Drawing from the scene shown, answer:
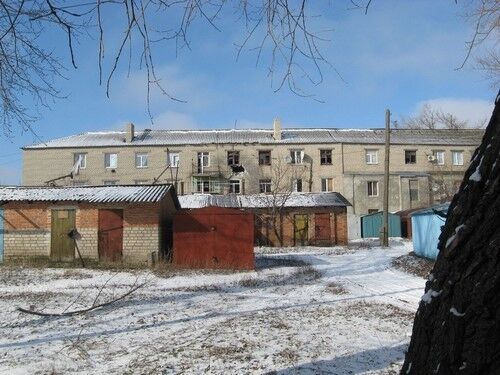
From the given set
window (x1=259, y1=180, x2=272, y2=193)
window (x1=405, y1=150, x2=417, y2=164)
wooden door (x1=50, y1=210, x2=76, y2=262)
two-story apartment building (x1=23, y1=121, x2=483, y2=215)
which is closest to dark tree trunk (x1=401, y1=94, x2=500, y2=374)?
wooden door (x1=50, y1=210, x2=76, y2=262)

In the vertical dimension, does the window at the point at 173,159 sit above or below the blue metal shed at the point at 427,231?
above

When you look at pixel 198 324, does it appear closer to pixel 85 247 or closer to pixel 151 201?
pixel 151 201

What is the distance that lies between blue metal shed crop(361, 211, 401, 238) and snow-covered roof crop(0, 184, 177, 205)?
956 inches

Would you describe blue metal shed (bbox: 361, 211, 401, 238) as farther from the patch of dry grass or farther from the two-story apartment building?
the patch of dry grass

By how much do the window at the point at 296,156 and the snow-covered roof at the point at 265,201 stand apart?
436 inches

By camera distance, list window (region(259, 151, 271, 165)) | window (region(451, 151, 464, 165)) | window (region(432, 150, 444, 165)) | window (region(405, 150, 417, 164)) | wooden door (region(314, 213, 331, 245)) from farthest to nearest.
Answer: window (region(451, 151, 464, 165)) → window (region(432, 150, 444, 165)) → window (region(405, 150, 417, 164)) → window (region(259, 151, 271, 165)) → wooden door (region(314, 213, 331, 245))

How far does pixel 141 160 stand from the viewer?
45.4 metres

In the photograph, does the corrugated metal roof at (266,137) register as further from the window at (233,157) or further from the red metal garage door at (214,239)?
the red metal garage door at (214,239)

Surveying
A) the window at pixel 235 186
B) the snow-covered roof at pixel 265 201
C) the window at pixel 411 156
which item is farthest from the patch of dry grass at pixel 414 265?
the window at pixel 411 156

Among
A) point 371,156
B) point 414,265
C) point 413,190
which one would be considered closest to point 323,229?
point 414,265

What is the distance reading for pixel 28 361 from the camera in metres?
5.57

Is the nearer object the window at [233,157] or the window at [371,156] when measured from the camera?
the window at [233,157]

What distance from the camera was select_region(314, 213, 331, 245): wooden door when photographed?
104ft

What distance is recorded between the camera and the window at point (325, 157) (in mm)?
45281
